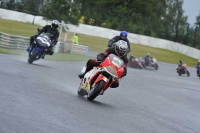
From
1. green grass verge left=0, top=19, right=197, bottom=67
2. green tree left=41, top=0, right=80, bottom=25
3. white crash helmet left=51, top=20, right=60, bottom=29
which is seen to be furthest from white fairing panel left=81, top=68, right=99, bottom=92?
green grass verge left=0, top=19, right=197, bottom=67

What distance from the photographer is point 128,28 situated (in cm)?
6091

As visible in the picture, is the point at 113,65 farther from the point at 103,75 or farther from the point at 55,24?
the point at 55,24

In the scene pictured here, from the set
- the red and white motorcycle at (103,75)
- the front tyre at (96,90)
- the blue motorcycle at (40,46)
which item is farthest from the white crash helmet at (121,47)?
the blue motorcycle at (40,46)

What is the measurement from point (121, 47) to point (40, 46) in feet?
26.9

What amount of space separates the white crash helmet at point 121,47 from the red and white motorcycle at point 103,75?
24cm

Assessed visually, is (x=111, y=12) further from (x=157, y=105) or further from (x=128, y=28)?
(x=157, y=105)

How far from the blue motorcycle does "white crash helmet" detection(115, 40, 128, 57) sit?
7976 mm

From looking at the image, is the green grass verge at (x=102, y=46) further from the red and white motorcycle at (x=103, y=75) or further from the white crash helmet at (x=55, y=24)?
the red and white motorcycle at (x=103, y=75)

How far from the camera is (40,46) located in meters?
20.0

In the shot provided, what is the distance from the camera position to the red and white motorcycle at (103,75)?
1183 centimetres

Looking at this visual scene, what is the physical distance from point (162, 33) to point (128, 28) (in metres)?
3.39

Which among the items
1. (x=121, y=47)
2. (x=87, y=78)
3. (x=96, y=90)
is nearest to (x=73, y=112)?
(x=96, y=90)

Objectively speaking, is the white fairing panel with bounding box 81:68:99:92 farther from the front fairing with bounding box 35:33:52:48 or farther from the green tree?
the green tree

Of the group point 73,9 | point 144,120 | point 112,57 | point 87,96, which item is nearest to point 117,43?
point 112,57
